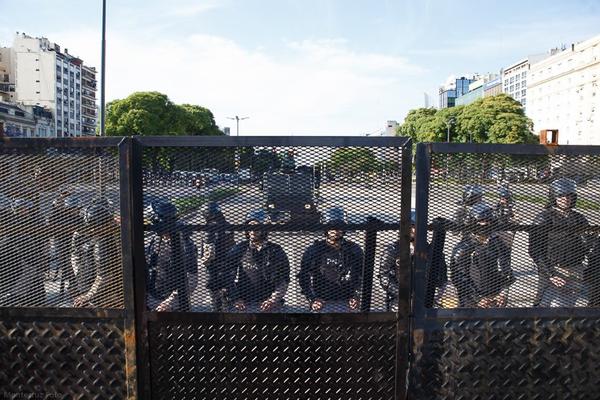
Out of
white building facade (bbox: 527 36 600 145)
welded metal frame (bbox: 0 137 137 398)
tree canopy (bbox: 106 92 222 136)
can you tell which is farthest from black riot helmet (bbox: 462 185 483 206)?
white building facade (bbox: 527 36 600 145)

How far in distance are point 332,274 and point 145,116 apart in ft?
184

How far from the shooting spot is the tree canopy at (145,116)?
54.8 meters

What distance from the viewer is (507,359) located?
8.16 ft

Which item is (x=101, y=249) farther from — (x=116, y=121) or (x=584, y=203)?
(x=116, y=121)

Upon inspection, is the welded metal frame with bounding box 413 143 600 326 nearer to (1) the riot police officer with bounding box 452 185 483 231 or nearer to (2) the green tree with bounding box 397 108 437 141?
(1) the riot police officer with bounding box 452 185 483 231

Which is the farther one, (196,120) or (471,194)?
(196,120)

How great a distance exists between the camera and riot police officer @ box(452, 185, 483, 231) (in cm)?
244

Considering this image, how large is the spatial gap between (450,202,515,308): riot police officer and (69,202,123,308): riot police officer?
167cm

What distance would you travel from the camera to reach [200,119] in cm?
6944

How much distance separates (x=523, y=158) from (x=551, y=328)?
33.5 inches

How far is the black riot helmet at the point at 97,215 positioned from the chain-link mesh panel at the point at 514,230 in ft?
5.16

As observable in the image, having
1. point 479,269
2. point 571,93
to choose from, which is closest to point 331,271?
point 479,269

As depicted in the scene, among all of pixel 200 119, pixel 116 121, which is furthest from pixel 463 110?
pixel 116 121

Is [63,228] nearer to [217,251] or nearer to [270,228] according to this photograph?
[217,251]
